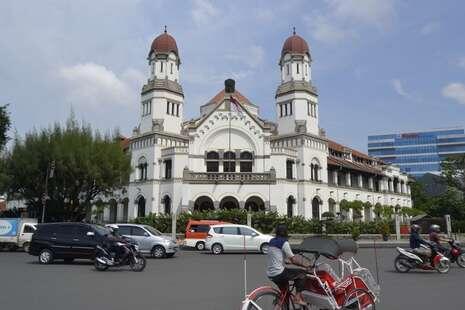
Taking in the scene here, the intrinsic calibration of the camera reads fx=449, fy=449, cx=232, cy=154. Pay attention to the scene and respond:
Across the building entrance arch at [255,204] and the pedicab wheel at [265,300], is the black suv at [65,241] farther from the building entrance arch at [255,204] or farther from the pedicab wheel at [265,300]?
the building entrance arch at [255,204]

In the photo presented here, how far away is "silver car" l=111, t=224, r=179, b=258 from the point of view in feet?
73.9

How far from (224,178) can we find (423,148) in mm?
106199

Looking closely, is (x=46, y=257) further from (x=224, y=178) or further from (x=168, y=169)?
(x=168, y=169)

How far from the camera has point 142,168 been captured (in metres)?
48.2

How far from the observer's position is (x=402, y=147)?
444 ft

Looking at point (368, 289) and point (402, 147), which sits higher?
point (402, 147)

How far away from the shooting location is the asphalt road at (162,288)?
952cm

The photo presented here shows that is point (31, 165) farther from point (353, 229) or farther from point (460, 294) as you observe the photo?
point (460, 294)

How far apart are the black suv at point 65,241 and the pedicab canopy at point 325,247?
40.3 feet

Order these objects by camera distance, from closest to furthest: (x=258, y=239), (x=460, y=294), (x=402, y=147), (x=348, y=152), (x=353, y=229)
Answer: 1. (x=460, y=294)
2. (x=258, y=239)
3. (x=353, y=229)
4. (x=348, y=152)
5. (x=402, y=147)

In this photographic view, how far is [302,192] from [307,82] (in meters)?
12.7

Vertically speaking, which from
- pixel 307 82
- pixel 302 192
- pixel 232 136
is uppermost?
pixel 307 82

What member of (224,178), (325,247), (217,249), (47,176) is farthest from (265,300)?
(224,178)

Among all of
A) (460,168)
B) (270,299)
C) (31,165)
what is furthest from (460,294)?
(460,168)
